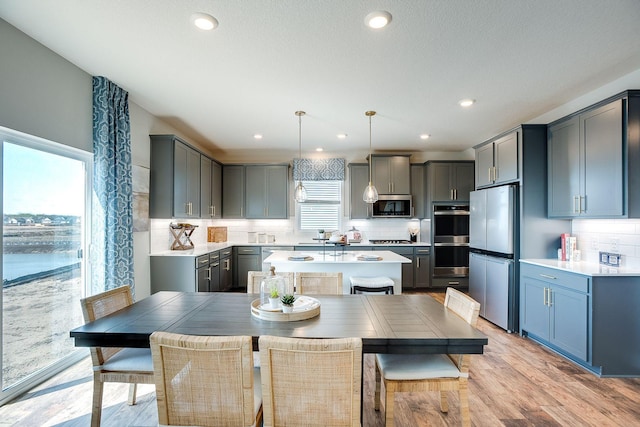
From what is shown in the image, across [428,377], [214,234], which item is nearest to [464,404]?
[428,377]

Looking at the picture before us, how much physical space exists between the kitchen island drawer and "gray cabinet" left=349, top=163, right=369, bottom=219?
9.46 ft

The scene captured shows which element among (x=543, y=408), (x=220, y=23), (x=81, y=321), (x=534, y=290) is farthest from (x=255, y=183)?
(x=543, y=408)

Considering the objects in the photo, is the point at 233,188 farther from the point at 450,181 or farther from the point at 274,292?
the point at 274,292

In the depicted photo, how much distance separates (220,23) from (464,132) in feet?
13.1

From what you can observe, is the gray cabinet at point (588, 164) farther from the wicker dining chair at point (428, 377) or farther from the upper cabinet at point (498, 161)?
the wicker dining chair at point (428, 377)

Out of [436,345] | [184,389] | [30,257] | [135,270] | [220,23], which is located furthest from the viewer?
[135,270]

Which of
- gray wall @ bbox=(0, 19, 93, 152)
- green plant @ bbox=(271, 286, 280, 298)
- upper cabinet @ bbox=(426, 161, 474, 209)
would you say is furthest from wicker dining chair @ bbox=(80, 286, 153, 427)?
upper cabinet @ bbox=(426, 161, 474, 209)

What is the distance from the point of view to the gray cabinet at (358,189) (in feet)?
19.4

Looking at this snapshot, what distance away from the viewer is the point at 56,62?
2592 mm

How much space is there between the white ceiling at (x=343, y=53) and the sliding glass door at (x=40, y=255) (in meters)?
0.96

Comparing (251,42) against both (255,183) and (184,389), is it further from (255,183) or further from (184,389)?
(255,183)

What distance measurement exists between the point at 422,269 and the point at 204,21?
498cm

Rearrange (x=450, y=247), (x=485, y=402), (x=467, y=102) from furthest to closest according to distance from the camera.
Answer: (x=450, y=247)
(x=467, y=102)
(x=485, y=402)

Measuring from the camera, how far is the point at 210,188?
5406mm
